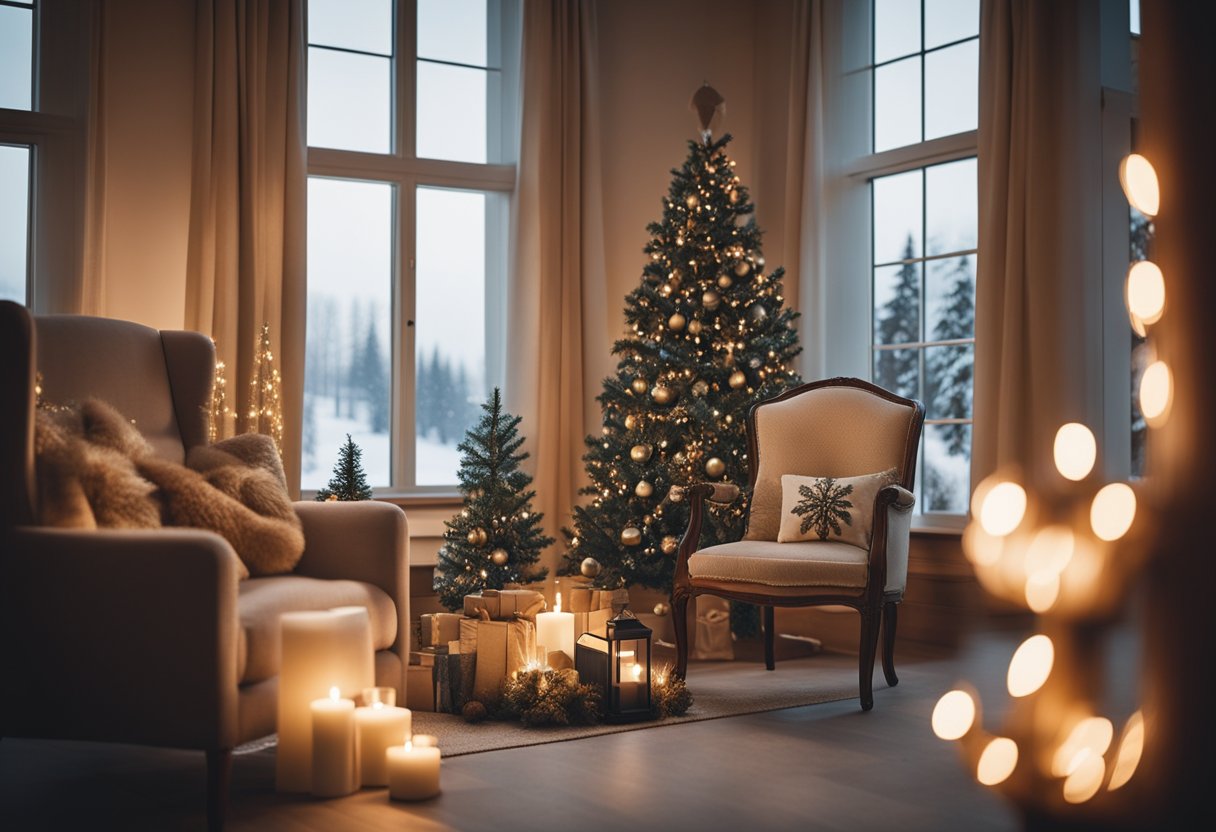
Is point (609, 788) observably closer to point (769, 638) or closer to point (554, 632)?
point (554, 632)

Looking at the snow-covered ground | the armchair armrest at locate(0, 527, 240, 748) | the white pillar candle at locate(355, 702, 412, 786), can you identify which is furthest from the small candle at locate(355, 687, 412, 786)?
the snow-covered ground

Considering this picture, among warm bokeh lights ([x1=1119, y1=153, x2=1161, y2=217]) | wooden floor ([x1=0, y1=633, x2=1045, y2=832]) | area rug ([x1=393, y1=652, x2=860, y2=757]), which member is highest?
warm bokeh lights ([x1=1119, y1=153, x2=1161, y2=217])

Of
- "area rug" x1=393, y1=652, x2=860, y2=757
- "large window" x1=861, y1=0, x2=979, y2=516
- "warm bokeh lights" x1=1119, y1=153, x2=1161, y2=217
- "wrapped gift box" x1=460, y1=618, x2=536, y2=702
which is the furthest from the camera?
"large window" x1=861, y1=0, x2=979, y2=516

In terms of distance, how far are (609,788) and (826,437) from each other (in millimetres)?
1880

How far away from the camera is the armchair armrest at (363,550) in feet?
9.88

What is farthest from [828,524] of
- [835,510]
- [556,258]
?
[556,258]

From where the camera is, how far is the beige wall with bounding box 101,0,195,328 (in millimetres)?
4805

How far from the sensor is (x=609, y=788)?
104 inches

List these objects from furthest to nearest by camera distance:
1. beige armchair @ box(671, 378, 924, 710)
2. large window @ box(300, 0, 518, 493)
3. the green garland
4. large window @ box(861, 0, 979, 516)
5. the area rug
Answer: large window @ box(300, 0, 518, 493), large window @ box(861, 0, 979, 516), beige armchair @ box(671, 378, 924, 710), the green garland, the area rug

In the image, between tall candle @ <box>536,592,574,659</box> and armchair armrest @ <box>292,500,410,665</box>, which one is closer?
armchair armrest @ <box>292,500,410,665</box>

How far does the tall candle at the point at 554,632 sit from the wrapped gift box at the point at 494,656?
0.03m

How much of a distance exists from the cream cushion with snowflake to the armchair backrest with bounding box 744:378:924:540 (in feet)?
0.31

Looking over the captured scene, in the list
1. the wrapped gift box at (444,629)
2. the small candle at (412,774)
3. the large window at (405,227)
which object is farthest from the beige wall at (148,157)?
the small candle at (412,774)

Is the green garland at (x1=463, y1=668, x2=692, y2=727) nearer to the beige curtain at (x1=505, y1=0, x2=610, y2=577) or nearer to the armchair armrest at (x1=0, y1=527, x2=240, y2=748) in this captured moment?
the armchair armrest at (x1=0, y1=527, x2=240, y2=748)
